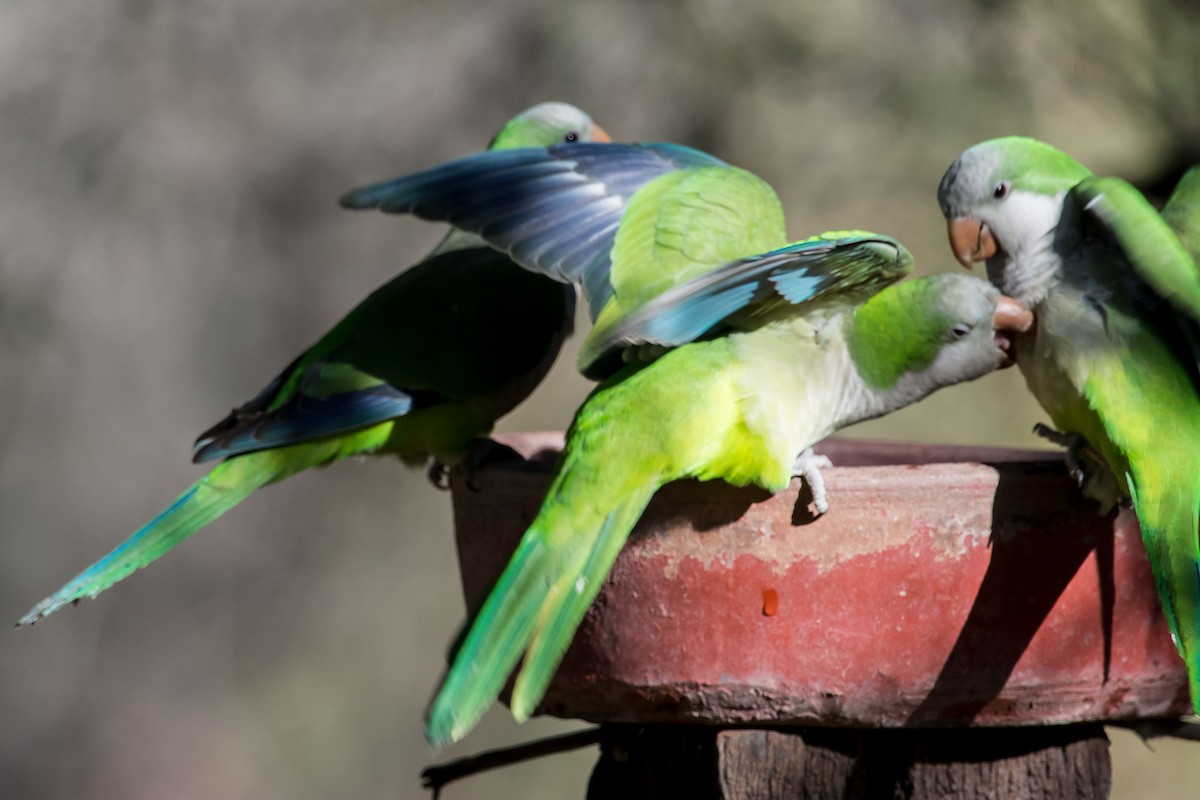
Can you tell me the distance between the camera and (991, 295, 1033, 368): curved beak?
1670mm

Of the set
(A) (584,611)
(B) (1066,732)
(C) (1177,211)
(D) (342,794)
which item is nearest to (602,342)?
(A) (584,611)

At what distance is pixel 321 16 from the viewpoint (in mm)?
3885

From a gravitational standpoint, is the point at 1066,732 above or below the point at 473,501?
below

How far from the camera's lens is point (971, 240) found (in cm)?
186

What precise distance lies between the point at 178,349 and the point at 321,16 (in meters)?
1.08

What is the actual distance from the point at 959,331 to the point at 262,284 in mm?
2664

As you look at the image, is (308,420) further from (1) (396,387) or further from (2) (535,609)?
(2) (535,609)

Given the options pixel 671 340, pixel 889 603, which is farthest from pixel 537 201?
pixel 889 603

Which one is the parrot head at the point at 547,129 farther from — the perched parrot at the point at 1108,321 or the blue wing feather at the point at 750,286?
the blue wing feather at the point at 750,286

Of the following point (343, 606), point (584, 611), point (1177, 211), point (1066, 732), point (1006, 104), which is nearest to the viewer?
point (584, 611)

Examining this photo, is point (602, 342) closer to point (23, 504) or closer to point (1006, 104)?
point (1006, 104)

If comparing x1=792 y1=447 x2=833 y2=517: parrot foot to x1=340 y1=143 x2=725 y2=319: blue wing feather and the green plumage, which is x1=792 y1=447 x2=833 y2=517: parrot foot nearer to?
the green plumage

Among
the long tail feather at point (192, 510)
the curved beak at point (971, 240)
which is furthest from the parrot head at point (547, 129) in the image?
the curved beak at point (971, 240)

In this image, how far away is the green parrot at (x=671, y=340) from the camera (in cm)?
142
